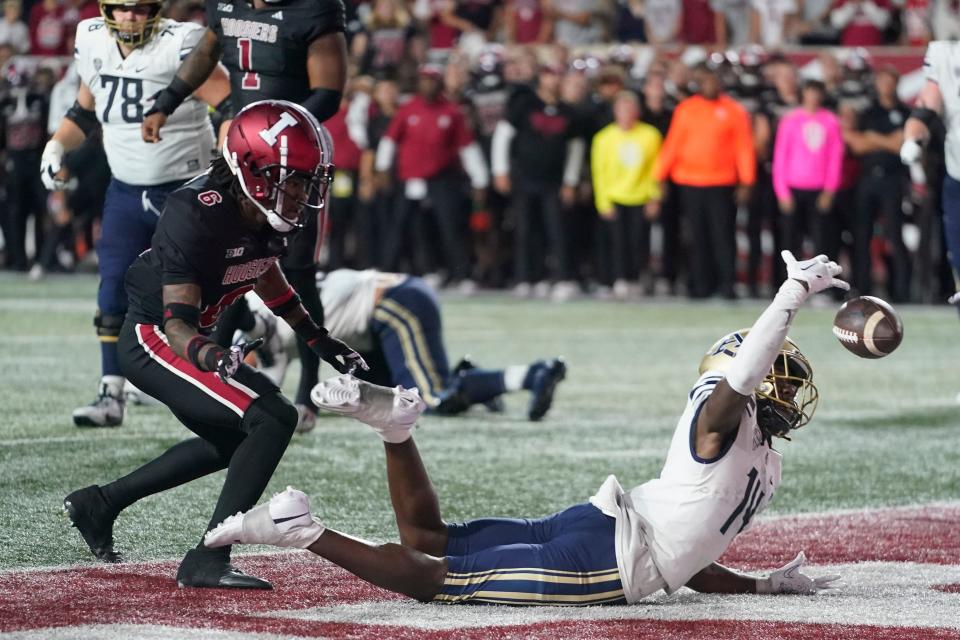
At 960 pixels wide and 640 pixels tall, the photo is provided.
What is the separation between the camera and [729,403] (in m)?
4.23

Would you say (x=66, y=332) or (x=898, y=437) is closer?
(x=898, y=437)

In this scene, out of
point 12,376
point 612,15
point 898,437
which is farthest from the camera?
point 612,15

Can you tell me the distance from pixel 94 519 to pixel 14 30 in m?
13.8

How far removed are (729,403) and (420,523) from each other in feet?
2.78

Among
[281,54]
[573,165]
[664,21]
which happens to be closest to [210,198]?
[281,54]

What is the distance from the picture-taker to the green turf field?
19.2 feet

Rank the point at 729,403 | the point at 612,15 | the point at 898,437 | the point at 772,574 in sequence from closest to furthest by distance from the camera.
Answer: the point at 729,403, the point at 772,574, the point at 898,437, the point at 612,15

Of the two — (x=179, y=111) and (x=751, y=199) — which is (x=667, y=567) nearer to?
(x=179, y=111)

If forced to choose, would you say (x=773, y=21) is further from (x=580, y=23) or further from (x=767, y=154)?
(x=767, y=154)

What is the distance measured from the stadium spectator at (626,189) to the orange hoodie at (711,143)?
0.84ft

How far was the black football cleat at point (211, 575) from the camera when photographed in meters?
4.53

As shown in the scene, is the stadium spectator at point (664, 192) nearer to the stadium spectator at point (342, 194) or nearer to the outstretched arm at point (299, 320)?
the stadium spectator at point (342, 194)

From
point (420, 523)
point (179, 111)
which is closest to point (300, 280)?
point (179, 111)

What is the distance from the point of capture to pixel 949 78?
8.84 metres
